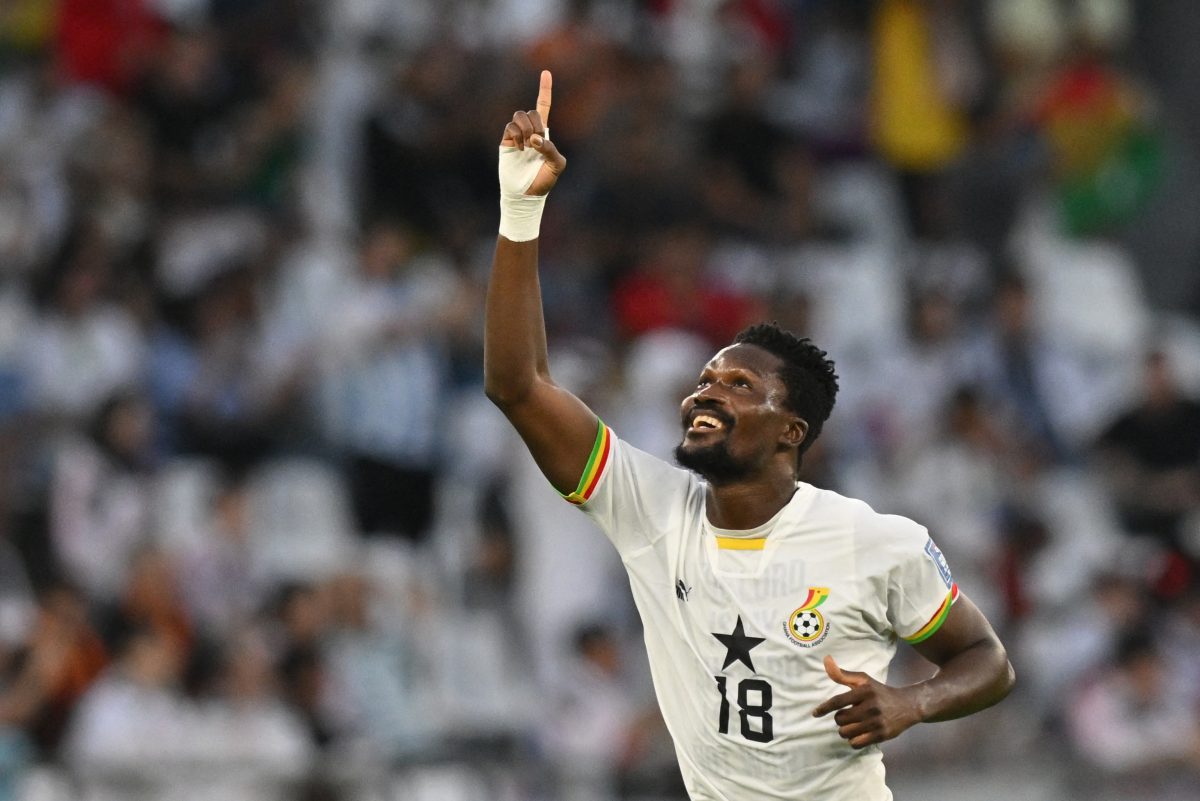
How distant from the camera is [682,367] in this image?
1241cm

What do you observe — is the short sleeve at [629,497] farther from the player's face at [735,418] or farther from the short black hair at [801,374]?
the short black hair at [801,374]

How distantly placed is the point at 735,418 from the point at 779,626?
609 mm

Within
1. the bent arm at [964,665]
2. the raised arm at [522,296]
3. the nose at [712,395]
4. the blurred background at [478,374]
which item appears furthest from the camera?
the blurred background at [478,374]

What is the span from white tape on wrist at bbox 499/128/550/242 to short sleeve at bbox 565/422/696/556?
25.0 inches

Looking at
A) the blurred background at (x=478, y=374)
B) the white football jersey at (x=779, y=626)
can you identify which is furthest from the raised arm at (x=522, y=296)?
the blurred background at (x=478, y=374)

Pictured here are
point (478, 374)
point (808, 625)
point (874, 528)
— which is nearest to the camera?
point (808, 625)

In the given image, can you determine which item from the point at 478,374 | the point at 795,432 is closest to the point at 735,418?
the point at 795,432

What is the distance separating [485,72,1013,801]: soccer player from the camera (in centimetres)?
595

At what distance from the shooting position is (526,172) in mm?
5996

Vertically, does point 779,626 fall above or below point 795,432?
below

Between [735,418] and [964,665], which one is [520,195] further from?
[964,665]

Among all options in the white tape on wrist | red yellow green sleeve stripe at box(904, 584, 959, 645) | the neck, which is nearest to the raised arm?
the white tape on wrist

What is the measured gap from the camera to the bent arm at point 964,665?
5.87m

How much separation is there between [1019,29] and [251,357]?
22.8 feet
